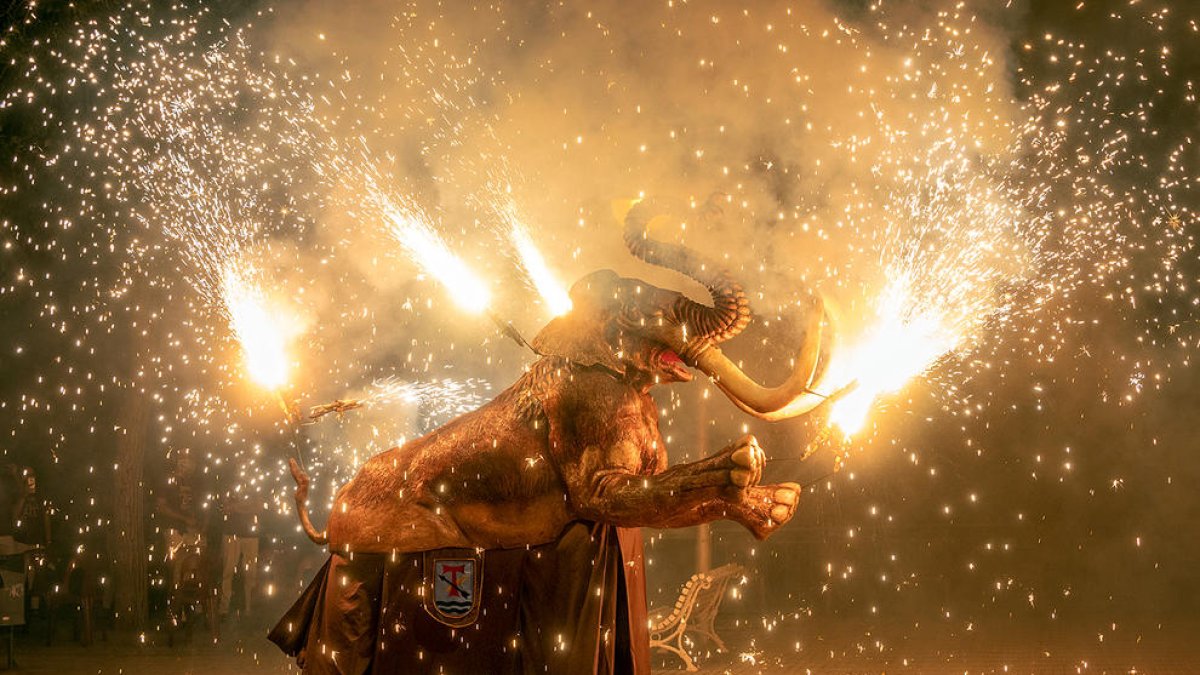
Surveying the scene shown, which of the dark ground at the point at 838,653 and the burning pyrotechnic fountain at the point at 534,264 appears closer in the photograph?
the burning pyrotechnic fountain at the point at 534,264

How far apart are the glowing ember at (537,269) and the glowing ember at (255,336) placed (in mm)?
1916

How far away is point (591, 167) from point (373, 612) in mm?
4021

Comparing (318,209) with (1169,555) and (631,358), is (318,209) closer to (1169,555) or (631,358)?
(631,358)

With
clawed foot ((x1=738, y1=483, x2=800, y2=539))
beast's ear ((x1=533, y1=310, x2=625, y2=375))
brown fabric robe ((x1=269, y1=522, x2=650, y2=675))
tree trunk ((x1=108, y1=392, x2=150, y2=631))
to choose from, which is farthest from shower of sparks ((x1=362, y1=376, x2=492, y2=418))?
clawed foot ((x1=738, y1=483, x2=800, y2=539))

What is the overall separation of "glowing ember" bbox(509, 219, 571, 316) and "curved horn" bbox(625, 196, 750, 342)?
277cm

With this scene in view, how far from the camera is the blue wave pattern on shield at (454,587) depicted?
4.39 m

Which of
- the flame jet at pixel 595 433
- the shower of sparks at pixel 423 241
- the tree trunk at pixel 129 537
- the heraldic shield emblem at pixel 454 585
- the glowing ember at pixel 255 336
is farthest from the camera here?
the tree trunk at pixel 129 537

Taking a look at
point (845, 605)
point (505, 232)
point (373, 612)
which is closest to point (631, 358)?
A: point (373, 612)

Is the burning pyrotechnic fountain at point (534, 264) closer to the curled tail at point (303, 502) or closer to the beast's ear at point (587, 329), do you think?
the curled tail at point (303, 502)

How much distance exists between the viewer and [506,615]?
4340mm

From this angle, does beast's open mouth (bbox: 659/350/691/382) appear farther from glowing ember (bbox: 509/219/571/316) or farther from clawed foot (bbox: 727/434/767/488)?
glowing ember (bbox: 509/219/571/316)

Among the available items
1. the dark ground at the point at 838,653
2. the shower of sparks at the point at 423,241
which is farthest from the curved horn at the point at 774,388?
the dark ground at the point at 838,653

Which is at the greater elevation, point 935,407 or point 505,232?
point 935,407

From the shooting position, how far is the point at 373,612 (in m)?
4.63
